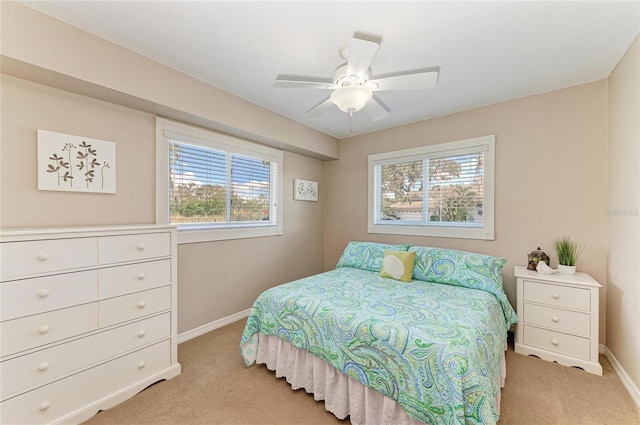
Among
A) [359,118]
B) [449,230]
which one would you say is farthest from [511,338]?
[359,118]

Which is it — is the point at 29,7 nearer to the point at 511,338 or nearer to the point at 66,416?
the point at 66,416

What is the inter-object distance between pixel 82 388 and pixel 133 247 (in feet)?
3.02

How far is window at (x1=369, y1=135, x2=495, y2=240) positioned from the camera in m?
3.03

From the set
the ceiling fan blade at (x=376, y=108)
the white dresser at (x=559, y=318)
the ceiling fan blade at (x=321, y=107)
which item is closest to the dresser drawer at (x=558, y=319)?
the white dresser at (x=559, y=318)

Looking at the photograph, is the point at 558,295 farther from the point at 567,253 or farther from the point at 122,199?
the point at 122,199

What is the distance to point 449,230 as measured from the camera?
3221 millimetres

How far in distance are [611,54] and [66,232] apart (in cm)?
409

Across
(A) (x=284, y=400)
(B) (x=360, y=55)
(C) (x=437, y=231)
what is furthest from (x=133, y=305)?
(C) (x=437, y=231)

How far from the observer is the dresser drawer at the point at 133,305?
1783 millimetres

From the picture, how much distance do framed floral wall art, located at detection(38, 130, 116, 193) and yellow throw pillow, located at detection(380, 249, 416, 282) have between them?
264 centimetres

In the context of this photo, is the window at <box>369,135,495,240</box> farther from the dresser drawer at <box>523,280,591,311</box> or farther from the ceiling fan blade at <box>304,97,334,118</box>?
the ceiling fan blade at <box>304,97,334,118</box>

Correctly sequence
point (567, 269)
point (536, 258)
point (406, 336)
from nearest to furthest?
point (406, 336) → point (567, 269) → point (536, 258)

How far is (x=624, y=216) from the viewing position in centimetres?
205

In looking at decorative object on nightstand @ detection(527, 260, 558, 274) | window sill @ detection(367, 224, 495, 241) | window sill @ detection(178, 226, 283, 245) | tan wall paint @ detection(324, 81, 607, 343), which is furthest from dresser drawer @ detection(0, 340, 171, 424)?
decorative object on nightstand @ detection(527, 260, 558, 274)
